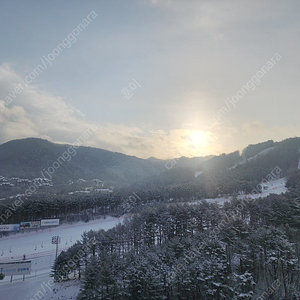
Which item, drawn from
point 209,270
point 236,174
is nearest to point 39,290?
point 209,270

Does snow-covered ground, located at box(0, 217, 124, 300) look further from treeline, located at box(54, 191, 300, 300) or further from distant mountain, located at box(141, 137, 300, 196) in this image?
distant mountain, located at box(141, 137, 300, 196)

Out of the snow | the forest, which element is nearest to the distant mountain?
the forest

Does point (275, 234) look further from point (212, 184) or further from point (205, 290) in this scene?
point (212, 184)

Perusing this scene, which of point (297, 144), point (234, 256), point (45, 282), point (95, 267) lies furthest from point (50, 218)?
point (297, 144)

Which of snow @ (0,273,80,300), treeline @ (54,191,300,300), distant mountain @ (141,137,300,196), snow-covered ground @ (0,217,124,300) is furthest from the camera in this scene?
distant mountain @ (141,137,300,196)

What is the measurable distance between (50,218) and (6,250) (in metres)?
A: 23.4

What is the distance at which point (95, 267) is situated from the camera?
2742 centimetres

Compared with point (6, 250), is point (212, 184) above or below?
above

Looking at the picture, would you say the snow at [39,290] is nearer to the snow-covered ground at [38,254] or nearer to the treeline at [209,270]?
the snow-covered ground at [38,254]

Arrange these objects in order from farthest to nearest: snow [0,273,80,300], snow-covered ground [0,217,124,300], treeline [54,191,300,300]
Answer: snow-covered ground [0,217,124,300], snow [0,273,80,300], treeline [54,191,300,300]

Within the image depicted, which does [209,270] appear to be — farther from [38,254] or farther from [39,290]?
[38,254]

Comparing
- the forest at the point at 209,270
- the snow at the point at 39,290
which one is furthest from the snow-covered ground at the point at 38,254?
the forest at the point at 209,270

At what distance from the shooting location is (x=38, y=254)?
2163 inches

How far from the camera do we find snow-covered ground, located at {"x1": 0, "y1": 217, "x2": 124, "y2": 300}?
3344cm
